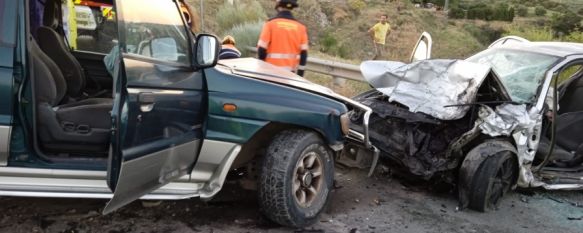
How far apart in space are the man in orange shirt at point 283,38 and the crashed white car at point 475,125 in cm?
108

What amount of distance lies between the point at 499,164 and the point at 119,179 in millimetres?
3339

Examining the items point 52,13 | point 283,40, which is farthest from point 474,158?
point 52,13

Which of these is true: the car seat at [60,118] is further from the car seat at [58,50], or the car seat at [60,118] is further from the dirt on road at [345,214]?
the dirt on road at [345,214]

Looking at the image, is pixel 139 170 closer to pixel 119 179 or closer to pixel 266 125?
pixel 119 179

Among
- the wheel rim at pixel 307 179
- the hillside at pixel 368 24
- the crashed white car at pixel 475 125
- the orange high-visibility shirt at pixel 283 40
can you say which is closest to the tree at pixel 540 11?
the hillside at pixel 368 24

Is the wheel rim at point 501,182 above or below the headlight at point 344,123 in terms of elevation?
below

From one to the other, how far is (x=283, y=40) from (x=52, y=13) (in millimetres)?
2601

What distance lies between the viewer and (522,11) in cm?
4781

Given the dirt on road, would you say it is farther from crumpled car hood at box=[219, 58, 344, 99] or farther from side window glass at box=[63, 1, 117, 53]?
side window glass at box=[63, 1, 117, 53]

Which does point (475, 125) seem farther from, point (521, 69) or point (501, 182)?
point (521, 69)

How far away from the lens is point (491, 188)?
16.1 ft

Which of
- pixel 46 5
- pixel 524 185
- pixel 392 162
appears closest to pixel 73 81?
pixel 46 5

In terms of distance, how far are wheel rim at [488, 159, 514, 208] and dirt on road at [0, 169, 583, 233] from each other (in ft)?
0.37

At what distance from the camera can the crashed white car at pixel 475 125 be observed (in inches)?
195
